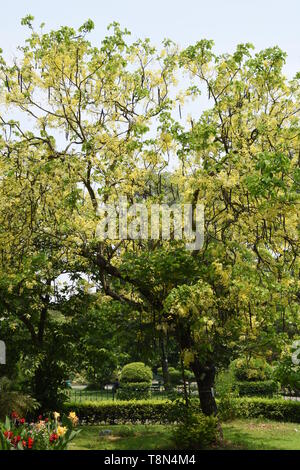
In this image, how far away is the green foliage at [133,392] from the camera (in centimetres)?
2069

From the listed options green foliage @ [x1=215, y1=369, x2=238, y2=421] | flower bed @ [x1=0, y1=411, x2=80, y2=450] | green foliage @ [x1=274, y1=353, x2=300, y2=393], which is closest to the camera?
flower bed @ [x1=0, y1=411, x2=80, y2=450]

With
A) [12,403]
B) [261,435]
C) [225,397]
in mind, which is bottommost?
[261,435]

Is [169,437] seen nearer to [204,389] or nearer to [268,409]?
[204,389]

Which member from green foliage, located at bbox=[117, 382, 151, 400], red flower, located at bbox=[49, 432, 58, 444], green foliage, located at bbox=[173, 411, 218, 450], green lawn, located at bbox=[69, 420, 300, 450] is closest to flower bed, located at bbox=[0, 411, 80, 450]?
red flower, located at bbox=[49, 432, 58, 444]

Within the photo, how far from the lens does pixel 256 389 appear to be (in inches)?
790

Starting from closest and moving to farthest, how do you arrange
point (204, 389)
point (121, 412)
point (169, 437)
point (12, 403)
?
1. point (204, 389)
2. point (12, 403)
3. point (169, 437)
4. point (121, 412)

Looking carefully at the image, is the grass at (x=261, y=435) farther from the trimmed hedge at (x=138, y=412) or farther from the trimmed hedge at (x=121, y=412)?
the trimmed hedge at (x=121, y=412)

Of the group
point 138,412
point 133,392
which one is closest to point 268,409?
point 138,412

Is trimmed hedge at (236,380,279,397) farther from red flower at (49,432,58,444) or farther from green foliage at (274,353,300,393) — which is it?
red flower at (49,432,58,444)

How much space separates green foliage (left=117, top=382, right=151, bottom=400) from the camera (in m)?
20.7

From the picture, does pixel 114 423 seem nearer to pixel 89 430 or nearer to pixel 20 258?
pixel 89 430

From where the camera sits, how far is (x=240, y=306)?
10648mm

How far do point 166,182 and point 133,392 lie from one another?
11469mm

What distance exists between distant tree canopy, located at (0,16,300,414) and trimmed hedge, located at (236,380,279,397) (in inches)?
336
